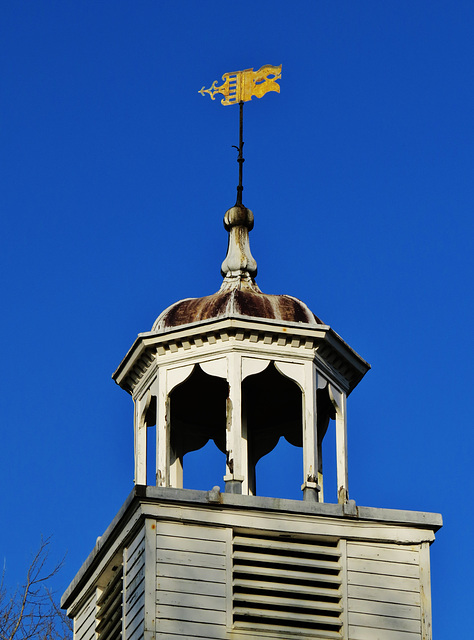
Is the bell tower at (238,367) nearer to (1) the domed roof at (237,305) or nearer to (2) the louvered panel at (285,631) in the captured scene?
(1) the domed roof at (237,305)

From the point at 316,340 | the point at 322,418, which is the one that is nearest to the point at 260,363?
the point at 316,340

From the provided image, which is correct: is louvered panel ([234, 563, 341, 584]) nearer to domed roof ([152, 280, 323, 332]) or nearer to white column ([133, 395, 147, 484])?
white column ([133, 395, 147, 484])

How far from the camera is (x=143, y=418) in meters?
26.4

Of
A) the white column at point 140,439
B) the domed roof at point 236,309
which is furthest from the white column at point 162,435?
the white column at point 140,439

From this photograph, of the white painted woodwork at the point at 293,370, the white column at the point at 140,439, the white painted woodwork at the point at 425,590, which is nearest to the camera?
the white painted woodwork at the point at 425,590

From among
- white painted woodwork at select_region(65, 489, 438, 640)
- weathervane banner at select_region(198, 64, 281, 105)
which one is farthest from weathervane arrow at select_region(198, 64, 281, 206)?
white painted woodwork at select_region(65, 489, 438, 640)

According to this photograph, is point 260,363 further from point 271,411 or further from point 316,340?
point 271,411

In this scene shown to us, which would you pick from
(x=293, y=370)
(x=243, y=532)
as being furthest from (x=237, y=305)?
(x=243, y=532)

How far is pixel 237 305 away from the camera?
25422 millimetres

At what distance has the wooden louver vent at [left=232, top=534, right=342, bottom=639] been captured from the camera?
23.1 metres

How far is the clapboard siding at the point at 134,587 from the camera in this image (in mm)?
22812

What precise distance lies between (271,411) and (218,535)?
200 inches

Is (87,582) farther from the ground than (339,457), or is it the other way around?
(339,457)

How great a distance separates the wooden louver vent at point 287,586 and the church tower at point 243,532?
19 millimetres
